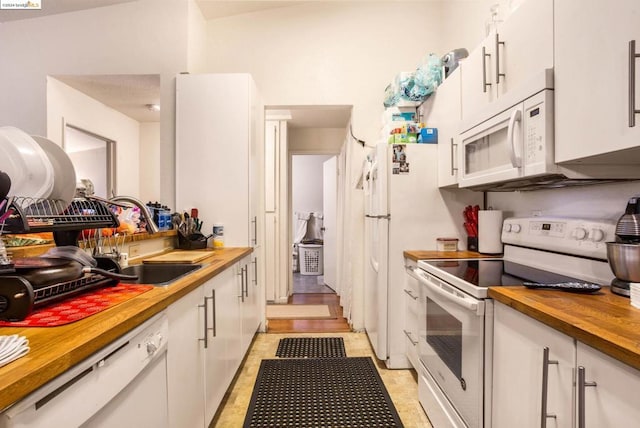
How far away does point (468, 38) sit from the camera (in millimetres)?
2602

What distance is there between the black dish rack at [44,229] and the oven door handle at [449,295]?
127 centimetres

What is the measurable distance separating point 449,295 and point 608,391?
744 mm

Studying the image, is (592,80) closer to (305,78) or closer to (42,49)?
(305,78)

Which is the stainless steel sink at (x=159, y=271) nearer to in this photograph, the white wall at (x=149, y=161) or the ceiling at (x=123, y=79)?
the ceiling at (x=123, y=79)

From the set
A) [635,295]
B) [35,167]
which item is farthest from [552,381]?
[35,167]

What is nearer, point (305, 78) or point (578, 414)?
point (578, 414)

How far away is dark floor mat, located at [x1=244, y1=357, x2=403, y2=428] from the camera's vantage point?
1851 mm

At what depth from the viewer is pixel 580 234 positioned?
1445mm

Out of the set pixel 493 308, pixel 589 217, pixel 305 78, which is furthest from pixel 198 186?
pixel 589 217

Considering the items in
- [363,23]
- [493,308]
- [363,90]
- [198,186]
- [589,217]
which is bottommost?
[493,308]

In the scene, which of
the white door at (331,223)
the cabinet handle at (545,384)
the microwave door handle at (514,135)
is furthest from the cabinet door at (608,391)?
the white door at (331,223)

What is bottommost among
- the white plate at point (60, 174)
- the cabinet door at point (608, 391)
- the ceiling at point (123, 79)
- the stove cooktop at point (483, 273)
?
the cabinet door at point (608, 391)

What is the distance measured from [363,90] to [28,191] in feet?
8.86

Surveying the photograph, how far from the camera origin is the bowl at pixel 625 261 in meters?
1.08
